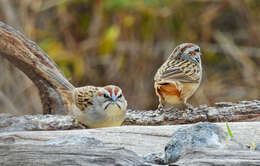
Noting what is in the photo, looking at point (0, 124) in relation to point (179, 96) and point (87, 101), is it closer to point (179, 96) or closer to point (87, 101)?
point (87, 101)

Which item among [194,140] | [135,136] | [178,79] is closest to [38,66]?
[178,79]

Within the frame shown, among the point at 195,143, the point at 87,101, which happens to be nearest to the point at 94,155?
the point at 195,143

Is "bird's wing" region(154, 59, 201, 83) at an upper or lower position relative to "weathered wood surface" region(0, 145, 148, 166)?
upper

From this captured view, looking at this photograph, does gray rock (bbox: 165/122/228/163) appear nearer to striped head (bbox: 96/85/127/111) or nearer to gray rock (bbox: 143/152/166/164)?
gray rock (bbox: 143/152/166/164)

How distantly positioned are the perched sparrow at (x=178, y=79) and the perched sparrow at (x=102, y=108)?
445mm

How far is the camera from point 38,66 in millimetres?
5375

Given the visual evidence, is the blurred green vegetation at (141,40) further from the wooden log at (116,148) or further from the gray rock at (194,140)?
the gray rock at (194,140)

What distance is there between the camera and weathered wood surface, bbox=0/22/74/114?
5.26m

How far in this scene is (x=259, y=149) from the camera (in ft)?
10.8

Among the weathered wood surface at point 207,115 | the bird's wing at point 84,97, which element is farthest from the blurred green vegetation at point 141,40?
the weathered wood surface at point 207,115

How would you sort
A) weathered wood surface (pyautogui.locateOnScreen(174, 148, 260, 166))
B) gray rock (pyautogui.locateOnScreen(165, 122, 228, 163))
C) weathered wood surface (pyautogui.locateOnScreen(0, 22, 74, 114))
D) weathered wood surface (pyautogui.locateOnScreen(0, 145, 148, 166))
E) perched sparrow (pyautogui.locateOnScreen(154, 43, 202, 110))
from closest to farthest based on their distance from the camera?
1. weathered wood surface (pyautogui.locateOnScreen(174, 148, 260, 166))
2. weathered wood surface (pyautogui.locateOnScreen(0, 145, 148, 166))
3. gray rock (pyautogui.locateOnScreen(165, 122, 228, 163))
4. perched sparrow (pyautogui.locateOnScreen(154, 43, 202, 110))
5. weathered wood surface (pyautogui.locateOnScreen(0, 22, 74, 114))

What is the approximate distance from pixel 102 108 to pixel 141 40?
15.9 feet

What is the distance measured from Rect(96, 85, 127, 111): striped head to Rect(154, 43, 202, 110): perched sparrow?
0.42 m

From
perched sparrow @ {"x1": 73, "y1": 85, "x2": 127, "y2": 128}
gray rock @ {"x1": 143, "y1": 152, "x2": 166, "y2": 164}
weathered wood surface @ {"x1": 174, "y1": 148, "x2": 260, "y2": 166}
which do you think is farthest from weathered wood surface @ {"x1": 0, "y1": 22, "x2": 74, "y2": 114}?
weathered wood surface @ {"x1": 174, "y1": 148, "x2": 260, "y2": 166}
